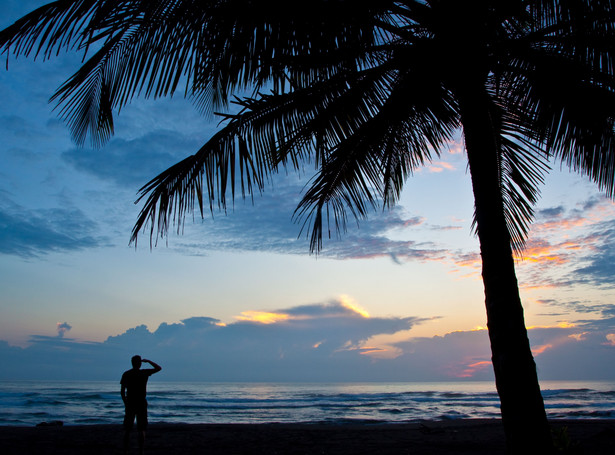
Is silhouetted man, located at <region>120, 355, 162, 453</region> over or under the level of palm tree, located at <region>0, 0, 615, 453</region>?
under

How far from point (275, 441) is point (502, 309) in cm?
722

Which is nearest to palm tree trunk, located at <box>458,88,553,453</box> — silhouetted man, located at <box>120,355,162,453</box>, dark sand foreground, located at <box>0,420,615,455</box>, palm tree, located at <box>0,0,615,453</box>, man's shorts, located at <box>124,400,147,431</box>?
palm tree, located at <box>0,0,615,453</box>

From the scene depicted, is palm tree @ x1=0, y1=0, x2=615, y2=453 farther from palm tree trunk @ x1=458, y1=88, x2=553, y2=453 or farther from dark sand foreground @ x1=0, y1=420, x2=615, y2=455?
dark sand foreground @ x1=0, y1=420, x2=615, y2=455

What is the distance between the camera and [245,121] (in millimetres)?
4176

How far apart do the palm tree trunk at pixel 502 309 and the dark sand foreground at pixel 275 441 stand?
13.9ft

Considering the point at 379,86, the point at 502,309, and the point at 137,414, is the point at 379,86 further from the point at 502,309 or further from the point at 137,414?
the point at 137,414

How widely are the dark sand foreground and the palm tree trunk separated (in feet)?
13.9

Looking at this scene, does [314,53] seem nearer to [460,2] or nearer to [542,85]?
[460,2]

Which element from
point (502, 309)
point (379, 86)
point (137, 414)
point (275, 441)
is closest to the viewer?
point (502, 309)

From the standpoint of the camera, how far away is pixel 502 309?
3.04 meters

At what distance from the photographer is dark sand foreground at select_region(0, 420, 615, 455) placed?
7.37m

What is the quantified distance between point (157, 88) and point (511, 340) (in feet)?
10.9

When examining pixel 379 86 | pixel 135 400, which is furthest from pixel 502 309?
pixel 135 400

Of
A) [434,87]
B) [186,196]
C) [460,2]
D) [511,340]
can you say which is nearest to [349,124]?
[434,87]
